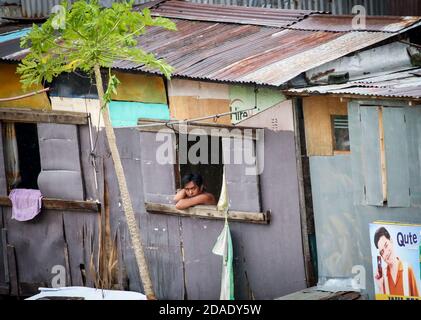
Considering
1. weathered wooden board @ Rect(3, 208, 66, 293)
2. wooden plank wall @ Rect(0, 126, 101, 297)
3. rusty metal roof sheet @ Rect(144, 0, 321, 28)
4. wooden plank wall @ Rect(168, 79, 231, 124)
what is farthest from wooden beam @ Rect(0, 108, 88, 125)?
rusty metal roof sheet @ Rect(144, 0, 321, 28)

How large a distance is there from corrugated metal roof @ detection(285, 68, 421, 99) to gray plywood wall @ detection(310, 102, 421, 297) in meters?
0.20

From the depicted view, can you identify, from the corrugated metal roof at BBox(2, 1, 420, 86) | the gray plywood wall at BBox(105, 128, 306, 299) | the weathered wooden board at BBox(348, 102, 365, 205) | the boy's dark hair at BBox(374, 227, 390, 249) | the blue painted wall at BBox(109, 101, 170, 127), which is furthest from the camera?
the blue painted wall at BBox(109, 101, 170, 127)

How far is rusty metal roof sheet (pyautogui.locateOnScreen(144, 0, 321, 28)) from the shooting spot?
1403cm

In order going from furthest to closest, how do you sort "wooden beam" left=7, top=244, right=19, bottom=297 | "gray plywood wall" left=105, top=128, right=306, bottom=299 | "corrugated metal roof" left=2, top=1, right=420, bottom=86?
"wooden beam" left=7, top=244, right=19, bottom=297, "corrugated metal roof" left=2, top=1, right=420, bottom=86, "gray plywood wall" left=105, top=128, right=306, bottom=299

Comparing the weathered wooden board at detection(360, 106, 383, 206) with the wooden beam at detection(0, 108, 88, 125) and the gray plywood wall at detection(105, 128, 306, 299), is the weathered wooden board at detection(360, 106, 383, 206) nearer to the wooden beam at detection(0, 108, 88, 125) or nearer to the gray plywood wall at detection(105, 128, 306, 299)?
the gray plywood wall at detection(105, 128, 306, 299)

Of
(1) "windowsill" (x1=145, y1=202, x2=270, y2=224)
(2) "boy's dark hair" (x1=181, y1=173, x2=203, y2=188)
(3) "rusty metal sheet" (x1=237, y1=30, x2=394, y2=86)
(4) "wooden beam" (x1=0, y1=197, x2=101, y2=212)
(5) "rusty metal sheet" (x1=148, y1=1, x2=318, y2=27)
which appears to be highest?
(5) "rusty metal sheet" (x1=148, y1=1, x2=318, y2=27)

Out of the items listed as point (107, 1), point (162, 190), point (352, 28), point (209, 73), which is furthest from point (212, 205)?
point (107, 1)

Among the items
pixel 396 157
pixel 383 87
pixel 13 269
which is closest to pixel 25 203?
pixel 13 269

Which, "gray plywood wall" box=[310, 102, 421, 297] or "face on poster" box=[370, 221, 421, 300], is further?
"gray plywood wall" box=[310, 102, 421, 297]

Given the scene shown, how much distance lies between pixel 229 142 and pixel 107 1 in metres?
5.21

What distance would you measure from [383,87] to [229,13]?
397 centimetres

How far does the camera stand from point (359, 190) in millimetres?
11297

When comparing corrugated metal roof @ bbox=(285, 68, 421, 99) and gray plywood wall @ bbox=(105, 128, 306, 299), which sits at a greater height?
corrugated metal roof @ bbox=(285, 68, 421, 99)
